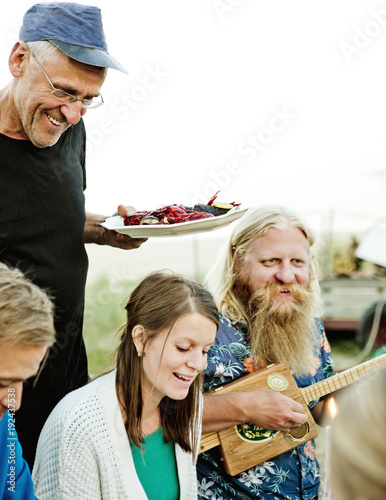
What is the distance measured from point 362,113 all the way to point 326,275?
7.30 ft

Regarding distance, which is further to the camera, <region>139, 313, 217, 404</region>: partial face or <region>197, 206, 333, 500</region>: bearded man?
<region>197, 206, 333, 500</region>: bearded man

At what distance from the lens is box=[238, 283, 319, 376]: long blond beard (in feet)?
8.37

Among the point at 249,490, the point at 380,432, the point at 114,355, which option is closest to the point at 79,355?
the point at 114,355

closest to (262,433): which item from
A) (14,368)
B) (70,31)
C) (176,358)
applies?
(176,358)

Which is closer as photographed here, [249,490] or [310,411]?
[249,490]

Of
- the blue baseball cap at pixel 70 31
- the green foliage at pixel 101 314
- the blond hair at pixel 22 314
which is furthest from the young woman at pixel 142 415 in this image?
the green foliage at pixel 101 314

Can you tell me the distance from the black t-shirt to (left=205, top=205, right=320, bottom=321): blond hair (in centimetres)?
62

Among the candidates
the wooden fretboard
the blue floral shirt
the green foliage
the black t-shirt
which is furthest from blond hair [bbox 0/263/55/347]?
the green foliage

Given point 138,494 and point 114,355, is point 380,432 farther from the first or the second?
point 114,355

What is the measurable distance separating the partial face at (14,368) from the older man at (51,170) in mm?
755

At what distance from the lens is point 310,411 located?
8.61 ft

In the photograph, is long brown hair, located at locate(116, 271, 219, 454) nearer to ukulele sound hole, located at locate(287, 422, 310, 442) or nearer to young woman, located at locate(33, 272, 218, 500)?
young woman, located at locate(33, 272, 218, 500)

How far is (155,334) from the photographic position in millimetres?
2074

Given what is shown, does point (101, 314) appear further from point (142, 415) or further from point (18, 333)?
point (18, 333)
